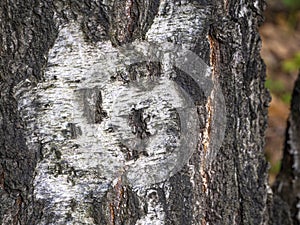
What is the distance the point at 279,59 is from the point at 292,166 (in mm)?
3210

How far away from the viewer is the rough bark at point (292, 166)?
2.20 metres

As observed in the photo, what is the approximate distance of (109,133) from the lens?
1.51m

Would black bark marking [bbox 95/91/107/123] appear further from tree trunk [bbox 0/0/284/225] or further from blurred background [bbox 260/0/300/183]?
blurred background [bbox 260/0/300/183]

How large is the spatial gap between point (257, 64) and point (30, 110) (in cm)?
62

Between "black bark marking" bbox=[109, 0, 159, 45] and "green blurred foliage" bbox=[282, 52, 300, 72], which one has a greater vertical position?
"green blurred foliage" bbox=[282, 52, 300, 72]

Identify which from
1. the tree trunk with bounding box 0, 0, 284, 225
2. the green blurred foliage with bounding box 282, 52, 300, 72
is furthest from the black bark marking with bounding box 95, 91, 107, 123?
the green blurred foliage with bounding box 282, 52, 300, 72

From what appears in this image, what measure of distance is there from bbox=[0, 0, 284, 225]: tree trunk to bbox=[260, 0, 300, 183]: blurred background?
2356mm

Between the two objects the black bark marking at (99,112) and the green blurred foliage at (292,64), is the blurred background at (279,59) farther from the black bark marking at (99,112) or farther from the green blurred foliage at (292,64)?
the black bark marking at (99,112)

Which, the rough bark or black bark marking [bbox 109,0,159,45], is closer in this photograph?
black bark marking [bbox 109,0,159,45]

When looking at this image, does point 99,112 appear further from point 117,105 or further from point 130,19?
point 130,19

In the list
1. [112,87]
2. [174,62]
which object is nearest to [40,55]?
[112,87]

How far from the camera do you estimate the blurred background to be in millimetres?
4078

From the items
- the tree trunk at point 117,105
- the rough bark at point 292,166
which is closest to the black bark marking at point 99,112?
the tree trunk at point 117,105

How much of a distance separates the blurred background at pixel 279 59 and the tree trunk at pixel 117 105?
2.36 meters
